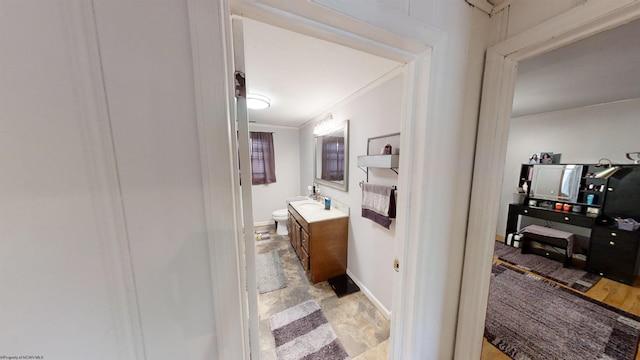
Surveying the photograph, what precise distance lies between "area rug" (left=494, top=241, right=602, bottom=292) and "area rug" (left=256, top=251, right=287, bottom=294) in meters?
3.25

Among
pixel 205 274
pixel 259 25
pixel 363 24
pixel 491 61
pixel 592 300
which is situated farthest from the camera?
pixel 592 300

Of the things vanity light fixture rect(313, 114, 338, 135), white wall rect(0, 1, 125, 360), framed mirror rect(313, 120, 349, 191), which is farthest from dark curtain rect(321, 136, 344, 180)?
white wall rect(0, 1, 125, 360)

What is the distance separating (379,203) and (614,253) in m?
3.16

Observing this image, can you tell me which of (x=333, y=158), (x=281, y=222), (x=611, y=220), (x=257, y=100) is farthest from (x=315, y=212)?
(x=611, y=220)

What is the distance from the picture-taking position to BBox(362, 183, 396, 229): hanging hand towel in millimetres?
1604

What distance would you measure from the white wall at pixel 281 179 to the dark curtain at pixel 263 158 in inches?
4.3

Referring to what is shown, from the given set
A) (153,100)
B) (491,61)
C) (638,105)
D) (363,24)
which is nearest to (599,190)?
(638,105)

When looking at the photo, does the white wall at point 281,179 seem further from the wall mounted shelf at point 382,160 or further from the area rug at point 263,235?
the wall mounted shelf at point 382,160

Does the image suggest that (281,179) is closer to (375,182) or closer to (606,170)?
(375,182)

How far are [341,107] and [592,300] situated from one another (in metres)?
3.38

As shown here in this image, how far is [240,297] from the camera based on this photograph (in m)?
0.58

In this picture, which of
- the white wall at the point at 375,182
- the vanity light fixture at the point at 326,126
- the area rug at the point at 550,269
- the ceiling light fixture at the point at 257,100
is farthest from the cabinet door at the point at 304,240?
the area rug at the point at 550,269

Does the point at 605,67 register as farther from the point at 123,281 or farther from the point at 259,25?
the point at 123,281

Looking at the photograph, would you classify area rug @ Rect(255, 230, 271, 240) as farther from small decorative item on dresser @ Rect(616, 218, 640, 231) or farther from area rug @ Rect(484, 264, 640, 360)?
small decorative item on dresser @ Rect(616, 218, 640, 231)
